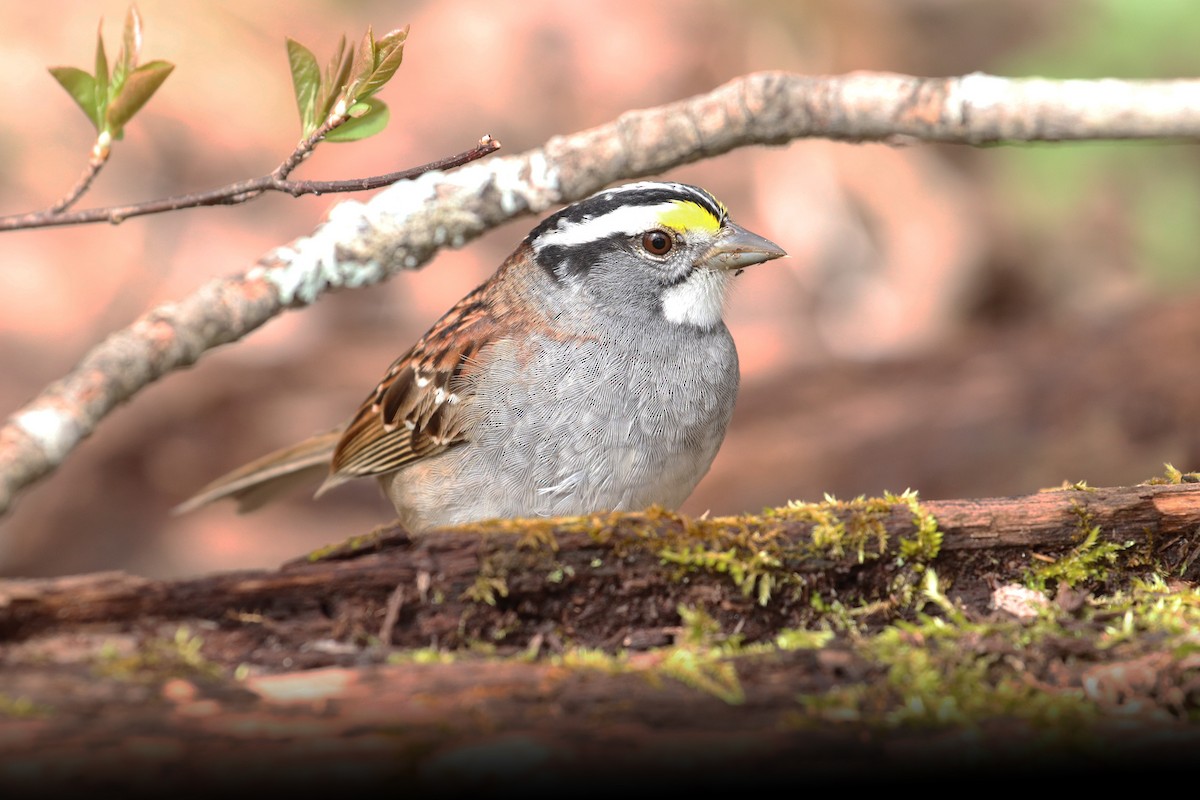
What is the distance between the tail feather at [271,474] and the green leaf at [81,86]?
7.97 ft

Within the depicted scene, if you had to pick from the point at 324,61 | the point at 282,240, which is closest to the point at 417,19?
the point at 324,61

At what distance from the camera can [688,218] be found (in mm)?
4379

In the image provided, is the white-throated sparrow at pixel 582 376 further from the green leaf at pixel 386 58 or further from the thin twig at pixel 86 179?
the thin twig at pixel 86 179

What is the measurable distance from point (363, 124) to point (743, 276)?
5.64m

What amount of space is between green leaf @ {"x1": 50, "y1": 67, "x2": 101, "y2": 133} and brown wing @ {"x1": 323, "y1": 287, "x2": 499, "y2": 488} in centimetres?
152

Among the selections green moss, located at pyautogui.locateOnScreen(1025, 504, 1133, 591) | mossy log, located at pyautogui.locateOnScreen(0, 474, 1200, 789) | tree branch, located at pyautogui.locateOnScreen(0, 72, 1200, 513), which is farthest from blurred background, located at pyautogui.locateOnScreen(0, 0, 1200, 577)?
mossy log, located at pyautogui.locateOnScreen(0, 474, 1200, 789)

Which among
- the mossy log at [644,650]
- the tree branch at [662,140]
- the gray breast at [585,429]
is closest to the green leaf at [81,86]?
the tree branch at [662,140]

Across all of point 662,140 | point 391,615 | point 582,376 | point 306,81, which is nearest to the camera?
point 391,615

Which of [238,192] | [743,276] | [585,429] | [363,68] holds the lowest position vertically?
[585,429]

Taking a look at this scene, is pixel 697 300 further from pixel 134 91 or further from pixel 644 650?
pixel 134 91

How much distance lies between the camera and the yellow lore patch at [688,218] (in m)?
4.34

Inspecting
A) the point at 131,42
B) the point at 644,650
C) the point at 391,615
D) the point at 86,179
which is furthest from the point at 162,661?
the point at 131,42

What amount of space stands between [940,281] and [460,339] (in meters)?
6.58

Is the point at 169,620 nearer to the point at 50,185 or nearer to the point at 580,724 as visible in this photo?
the point at 580,724
